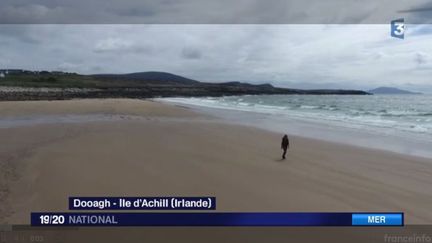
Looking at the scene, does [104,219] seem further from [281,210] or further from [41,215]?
[281,210]

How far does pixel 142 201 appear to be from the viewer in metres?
6.77

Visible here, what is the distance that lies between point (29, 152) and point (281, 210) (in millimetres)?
8022

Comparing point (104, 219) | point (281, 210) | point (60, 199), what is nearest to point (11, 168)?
point (60, 199)

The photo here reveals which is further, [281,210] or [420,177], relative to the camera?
[420,177]
